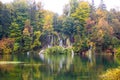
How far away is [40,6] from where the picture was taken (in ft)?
245

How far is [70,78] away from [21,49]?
150 ft

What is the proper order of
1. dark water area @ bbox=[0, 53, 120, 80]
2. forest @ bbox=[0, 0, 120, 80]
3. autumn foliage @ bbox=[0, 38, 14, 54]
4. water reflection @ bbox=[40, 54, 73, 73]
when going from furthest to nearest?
forest @ bbox=[0, 0, 120, 80] → autumn foliage @ bbox=[0, 38, 14, 54] → water reflection @ bbox=[40, 54, 73, 73] → dark water area @ bbox=[0, 53, 120, 80]

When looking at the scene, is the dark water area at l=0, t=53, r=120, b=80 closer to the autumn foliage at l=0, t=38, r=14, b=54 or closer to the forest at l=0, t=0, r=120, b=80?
the autumn foliage at l=0, t=38, r=14, b=54

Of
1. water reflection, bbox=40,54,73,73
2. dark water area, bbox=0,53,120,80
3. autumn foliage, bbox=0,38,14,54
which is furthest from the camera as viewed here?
autumn foliage, bbox=0,38,14,54

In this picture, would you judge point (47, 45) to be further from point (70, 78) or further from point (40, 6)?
point (70, 78)

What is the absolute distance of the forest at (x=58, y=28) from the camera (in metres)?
67.6

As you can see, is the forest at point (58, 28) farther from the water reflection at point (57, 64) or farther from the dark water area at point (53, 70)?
the dark water area at point (53, 70)

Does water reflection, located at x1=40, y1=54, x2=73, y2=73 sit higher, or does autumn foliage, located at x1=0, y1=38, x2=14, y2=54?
autumn foliage, located at x1=0, y1=38, x2=14, y2=54

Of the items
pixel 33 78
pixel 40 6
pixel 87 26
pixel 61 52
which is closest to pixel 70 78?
pixel 33 78

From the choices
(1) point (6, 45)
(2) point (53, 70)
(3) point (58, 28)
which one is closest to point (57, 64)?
(2) point (53, 70)

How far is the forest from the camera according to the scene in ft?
222

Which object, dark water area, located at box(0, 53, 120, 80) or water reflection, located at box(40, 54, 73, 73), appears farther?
water reflection, located at box(40, 54, 73, 73)

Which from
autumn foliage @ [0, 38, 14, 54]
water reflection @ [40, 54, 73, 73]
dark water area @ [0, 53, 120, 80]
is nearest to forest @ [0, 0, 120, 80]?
autumn foliage @ [0, 38, 14, 54]

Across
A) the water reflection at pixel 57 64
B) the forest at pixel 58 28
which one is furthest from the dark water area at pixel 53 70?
the forest at pixel 58 28
